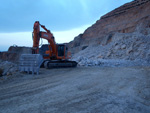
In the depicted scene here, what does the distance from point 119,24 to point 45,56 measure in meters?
29.6

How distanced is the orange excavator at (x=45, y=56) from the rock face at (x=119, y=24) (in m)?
18.9

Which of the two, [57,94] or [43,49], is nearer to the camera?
[57,94]

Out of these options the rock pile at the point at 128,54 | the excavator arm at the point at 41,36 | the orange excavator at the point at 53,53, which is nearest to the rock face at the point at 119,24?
the rock pile at the point at 128,54

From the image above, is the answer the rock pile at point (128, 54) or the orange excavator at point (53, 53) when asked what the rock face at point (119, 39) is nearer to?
the rock pile at point (128, 54)

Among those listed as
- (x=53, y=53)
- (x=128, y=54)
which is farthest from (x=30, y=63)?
(x=128, y=54)

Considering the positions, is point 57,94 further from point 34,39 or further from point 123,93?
point 34,39

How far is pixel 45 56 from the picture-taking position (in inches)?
489

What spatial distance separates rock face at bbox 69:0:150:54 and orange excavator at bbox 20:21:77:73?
1895cm

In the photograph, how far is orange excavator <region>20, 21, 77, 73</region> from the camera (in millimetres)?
8258

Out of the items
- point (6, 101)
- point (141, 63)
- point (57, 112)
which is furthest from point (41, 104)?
point (141, 63)

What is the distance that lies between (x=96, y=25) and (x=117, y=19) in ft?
27.3

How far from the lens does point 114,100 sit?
355 cm

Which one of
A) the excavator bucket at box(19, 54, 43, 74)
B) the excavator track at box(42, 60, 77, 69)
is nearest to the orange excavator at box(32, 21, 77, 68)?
the excavator track at box(42, 60, 77, 69)

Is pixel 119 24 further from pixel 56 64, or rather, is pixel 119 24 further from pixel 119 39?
pixel 56 64
